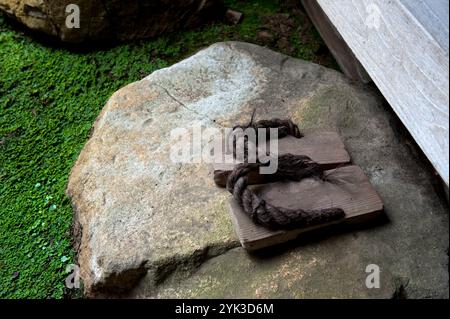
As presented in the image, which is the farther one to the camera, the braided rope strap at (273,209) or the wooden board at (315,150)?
the wooden board at (315,150)

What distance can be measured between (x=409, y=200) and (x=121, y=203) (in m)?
1.52

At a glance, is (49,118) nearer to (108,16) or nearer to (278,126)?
(108,16)

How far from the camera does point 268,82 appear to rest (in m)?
3.28

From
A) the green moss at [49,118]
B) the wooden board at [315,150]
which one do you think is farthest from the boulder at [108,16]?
the wooden board at [315,150]

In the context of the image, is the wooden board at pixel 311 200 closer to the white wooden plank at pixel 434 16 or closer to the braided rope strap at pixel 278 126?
the braided rope strap at pixel 278 126

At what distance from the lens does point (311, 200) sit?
7.80ft

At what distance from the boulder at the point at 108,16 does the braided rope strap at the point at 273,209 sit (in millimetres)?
2176

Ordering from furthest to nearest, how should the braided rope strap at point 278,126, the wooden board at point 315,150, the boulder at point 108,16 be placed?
the boulder at point 108,16
the braided rope strap at point 278,126
the wooden board at point 315,150

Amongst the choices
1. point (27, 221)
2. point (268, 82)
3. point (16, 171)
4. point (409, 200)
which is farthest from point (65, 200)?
point (409, 200)

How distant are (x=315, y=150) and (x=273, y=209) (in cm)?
59

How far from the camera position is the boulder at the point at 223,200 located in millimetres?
2268

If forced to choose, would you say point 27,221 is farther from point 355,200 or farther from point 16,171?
point 355,200

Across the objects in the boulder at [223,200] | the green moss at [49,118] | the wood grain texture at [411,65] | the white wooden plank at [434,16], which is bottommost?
the green moss at [49,118]

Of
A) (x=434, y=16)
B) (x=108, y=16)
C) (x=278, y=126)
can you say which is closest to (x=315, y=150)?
(x=278, y=126)
